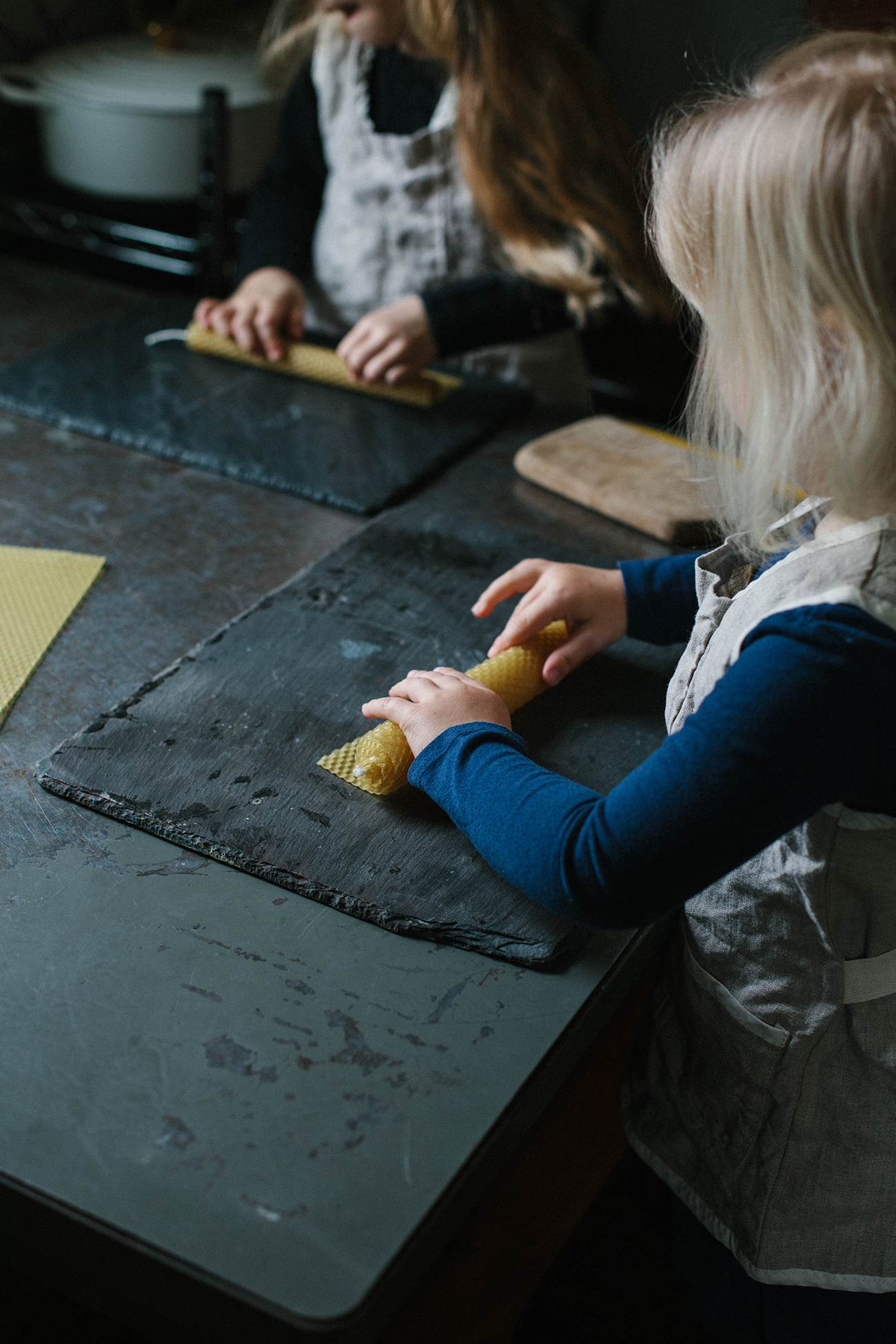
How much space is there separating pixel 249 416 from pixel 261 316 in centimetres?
19

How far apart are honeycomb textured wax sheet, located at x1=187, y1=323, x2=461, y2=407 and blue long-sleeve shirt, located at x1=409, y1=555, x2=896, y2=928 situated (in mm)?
723

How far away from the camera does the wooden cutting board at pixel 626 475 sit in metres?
0.99

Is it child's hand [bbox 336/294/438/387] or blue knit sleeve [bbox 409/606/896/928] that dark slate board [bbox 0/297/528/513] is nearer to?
child's hand [bbox 336/294/438/387]

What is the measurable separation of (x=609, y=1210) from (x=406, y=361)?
0.94 meters

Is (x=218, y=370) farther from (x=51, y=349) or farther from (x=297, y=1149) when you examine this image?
(x=297, y=1149)

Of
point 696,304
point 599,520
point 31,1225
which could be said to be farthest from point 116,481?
point 31,1225

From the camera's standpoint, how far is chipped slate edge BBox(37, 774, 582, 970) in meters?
0.57

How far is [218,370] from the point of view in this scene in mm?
1252

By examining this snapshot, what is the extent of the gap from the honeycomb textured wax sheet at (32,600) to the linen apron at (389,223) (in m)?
0.66

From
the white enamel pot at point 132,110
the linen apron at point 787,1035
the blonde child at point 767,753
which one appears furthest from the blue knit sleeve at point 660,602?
the white enamel pot at point 132,110

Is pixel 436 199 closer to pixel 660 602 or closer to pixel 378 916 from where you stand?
pixel 660 602

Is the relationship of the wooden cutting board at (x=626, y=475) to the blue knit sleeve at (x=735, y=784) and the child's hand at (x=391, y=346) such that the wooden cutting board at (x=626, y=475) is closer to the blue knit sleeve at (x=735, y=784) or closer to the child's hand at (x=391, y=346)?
the child's hand at (x=391, y=346)

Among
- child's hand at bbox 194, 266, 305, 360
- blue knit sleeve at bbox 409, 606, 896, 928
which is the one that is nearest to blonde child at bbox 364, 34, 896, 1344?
blue knit sleeve at bbox 409, 606, 896, 928

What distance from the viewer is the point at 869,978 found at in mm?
650
